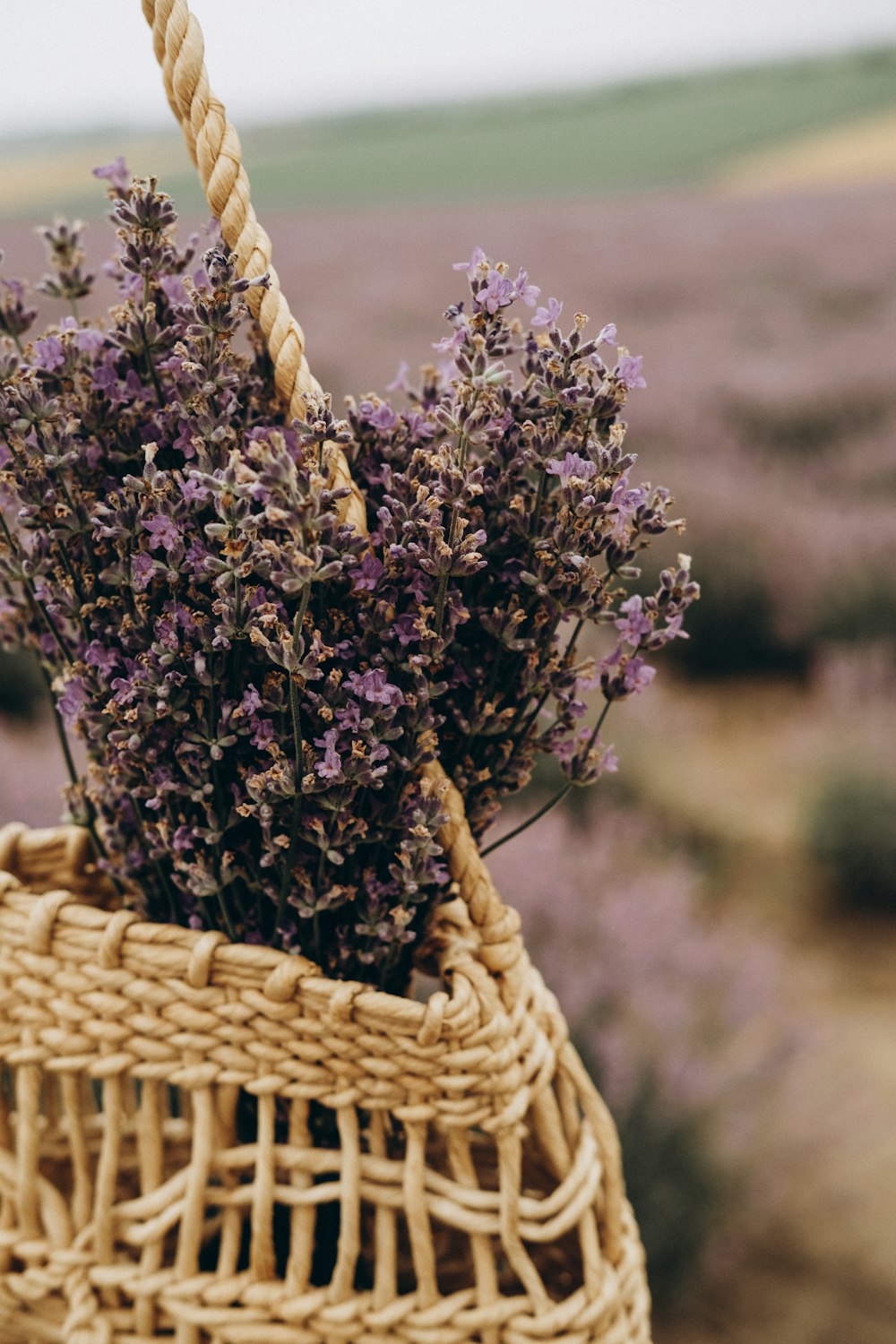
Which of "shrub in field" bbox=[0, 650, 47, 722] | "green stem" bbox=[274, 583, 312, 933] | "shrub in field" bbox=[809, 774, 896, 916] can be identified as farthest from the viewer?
"shrub in field" bbox=[0, 650, 47, 722]

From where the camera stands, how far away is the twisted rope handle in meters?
0.69

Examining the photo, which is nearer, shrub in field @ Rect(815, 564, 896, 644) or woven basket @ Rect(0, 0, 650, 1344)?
woven basket @ Rect(0, 0, 650, 1344)

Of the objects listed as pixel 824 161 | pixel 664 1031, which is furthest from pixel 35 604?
pixel 824 161

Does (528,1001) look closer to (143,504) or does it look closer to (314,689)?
(314,689)

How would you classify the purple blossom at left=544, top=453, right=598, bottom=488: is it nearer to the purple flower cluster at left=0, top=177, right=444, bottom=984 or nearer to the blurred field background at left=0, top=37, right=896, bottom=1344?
the purple flower cluster at left=0, top=177, right=444, bottom=984

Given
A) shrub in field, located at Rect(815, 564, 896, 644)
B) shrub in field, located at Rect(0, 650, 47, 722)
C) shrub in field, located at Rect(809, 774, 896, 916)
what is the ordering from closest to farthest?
shrub in field, located at Rect(809, 774, 896, 916) → shrub in field, located at Rect(0, 650, 47, 722) → shrub in field, located at Rect(815, 564, 896, 644)

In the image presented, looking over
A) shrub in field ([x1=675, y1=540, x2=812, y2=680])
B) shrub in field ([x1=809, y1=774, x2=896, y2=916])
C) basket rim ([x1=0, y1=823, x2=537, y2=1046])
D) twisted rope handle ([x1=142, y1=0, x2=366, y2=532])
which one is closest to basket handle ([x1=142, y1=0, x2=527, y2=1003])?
twisted rope handle ([x1=142, y1=0, x2=366, y2=532])

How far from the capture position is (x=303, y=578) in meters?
0.60

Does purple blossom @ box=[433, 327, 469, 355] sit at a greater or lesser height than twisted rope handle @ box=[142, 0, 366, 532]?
lesser

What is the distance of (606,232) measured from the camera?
25.7 ft

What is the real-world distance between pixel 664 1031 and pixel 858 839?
49.6 inches

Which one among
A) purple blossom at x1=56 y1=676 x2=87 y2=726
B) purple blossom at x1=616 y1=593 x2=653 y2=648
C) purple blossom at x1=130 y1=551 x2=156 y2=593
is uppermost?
purple blossom at x1=130 y1=551 x2=156 y2=593

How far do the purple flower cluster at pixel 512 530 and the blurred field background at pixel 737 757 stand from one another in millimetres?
893

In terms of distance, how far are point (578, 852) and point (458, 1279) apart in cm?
125
